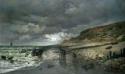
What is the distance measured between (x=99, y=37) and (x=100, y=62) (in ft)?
1.86

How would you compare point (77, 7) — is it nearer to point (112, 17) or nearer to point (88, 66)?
point (112, 17)

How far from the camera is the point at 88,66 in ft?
24.1

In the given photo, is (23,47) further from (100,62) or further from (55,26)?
(100,62)

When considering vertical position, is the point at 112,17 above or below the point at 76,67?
above

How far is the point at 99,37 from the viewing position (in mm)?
7469

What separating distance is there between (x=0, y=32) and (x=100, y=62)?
2298 mm

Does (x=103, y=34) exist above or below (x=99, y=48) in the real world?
above

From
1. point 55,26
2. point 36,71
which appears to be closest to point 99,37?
point 55,26

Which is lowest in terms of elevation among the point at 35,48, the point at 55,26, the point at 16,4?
the point at 35,48

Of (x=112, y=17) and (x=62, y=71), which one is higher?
(x=112, y=17)

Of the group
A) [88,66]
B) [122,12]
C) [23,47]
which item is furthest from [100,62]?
[23,47]

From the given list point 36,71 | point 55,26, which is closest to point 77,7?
point 55,26

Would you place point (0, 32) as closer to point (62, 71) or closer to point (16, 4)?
point (16, 4)

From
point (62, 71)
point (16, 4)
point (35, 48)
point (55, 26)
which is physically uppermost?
point (16, 4)
